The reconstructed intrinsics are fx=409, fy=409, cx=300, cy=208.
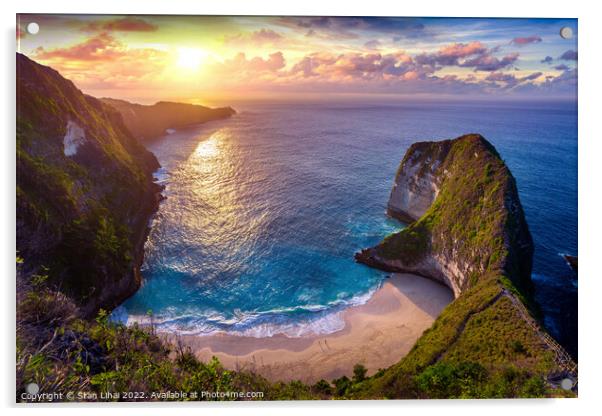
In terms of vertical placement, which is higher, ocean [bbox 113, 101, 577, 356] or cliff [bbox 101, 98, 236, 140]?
cliff [bbox 101, 98, 236, 140]

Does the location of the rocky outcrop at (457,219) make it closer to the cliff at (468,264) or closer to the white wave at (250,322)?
the cliff at (468,264)

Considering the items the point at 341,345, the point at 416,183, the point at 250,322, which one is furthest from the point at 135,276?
the point at 416,183

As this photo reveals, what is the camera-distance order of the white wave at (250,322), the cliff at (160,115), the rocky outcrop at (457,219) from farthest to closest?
1. the rocky outcrop at (457,219)
2. the white wave at (250,322)
3. the cliff at (160,115)

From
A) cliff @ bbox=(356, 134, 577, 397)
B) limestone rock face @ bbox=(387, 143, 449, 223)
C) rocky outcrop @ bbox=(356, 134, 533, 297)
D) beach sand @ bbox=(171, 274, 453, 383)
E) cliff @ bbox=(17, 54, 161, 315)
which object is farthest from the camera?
limestone rock face @ bbox=(387, 143, 449, 223)

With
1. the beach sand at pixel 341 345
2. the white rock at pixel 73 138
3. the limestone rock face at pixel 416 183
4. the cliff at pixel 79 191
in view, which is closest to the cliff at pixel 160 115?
the cliff at pixel 79 191

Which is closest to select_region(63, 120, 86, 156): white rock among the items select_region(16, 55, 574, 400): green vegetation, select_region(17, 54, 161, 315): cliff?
select_region(17, 54, 161, 315): cliff

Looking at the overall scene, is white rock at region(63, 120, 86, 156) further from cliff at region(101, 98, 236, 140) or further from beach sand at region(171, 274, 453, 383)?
beach sand at region(171, 274, 453, 383)
